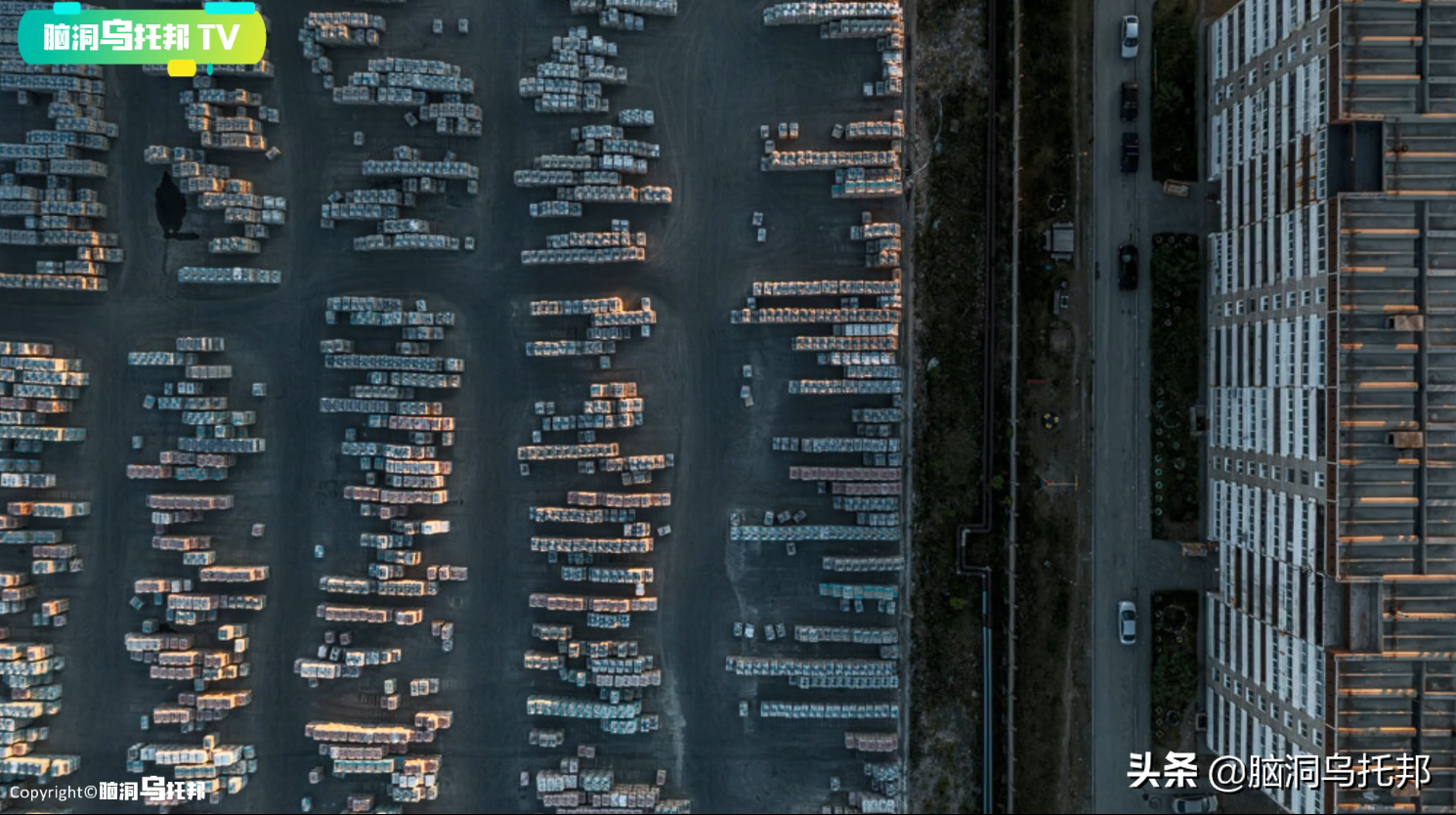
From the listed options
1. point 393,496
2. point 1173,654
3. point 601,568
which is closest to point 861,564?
point 601,568

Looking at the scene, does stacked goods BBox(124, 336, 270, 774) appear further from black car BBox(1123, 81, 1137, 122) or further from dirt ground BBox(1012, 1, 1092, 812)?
black car BBox(1123, 81, 1137, 122)

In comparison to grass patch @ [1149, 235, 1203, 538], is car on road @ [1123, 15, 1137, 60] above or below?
above

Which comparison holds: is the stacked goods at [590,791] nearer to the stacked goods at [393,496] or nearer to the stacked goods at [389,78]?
the stacked goods at [393,496]

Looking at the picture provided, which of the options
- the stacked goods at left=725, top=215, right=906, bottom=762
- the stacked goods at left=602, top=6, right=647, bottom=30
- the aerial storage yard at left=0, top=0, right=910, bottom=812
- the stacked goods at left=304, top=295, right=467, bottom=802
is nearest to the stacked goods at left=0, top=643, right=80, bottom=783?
the aerial storage yard at left=0, top=0, right=910, bottom=812

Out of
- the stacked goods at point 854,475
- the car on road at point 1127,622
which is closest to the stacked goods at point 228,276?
the stacked goods at point 854,475

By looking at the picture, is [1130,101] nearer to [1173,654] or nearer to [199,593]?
[1173,654]

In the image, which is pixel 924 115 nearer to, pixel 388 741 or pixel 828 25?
pixel 828 25
